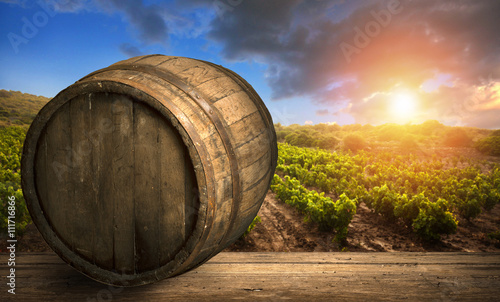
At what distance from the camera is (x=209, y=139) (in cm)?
136

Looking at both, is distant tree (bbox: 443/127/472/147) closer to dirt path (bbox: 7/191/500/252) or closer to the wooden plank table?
dirt path (bbox: 7/191/500/252)

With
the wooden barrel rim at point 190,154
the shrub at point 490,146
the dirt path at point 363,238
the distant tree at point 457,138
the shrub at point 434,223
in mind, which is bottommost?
the dirt path at point 363,238

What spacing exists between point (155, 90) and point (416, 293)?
2.24 meters

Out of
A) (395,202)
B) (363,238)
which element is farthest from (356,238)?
(395,202)

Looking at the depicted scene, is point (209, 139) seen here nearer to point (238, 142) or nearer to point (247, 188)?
point (238, 142)

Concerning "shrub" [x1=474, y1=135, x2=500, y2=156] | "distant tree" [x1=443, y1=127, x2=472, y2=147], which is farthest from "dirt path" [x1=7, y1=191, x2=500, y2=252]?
"distant tree" [x1=443, y1=127, x2=472, y2=147]

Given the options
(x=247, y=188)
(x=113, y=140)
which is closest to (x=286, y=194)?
(x=247, y=188)

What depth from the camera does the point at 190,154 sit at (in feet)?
4.23

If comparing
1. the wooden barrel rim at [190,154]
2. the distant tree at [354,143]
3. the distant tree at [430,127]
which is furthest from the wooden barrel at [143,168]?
the distant tree at [430,127]

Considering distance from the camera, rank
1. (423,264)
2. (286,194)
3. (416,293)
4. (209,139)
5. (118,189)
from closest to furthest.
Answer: (209,139) → (118,189) → (416,293) → (423,264) → (286,194)

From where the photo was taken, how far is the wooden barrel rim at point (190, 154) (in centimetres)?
129

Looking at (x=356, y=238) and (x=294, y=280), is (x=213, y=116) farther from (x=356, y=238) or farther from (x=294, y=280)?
(x=356, y=238)

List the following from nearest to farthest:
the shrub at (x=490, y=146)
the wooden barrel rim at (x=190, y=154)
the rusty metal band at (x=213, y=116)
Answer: the wooden barrel rim at (x=190, y=154) < the rusty metal band at (x=213, y=116) < the shrub at (x=490, y=146)

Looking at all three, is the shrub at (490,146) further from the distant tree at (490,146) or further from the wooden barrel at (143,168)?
the wooden barrel at (143,168)
